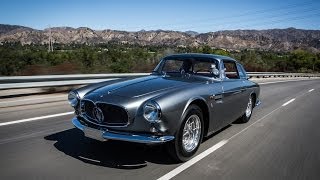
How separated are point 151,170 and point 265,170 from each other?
5.28 feet

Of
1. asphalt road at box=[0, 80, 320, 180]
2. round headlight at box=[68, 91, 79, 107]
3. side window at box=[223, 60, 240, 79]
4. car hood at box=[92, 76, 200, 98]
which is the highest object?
side window at box=[223, 60, 240, 79]

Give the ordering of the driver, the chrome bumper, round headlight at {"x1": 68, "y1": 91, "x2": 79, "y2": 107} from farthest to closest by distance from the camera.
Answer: the driver
round headlight at {"x1": 68, "y1": 91, "x2": 79, "y2": 107}
the chrome bumper

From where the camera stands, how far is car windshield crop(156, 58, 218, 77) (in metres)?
6.34

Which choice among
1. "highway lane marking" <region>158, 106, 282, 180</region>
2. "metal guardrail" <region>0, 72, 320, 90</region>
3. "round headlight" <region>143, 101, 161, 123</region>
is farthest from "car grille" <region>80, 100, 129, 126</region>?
"metal guardrail" <region>0, 72, 320, 90</region>

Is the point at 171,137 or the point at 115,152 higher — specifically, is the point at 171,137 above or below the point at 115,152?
above

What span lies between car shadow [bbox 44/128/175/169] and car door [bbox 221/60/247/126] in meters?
1.55

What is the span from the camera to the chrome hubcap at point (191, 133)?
16.1 feet

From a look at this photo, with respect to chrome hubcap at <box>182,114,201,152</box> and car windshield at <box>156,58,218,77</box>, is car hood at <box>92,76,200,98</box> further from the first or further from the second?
car windshield at <box>156,58,218,77</box>

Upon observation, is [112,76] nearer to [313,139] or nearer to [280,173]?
[313,139]

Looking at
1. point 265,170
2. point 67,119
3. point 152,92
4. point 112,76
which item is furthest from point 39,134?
point 112,76

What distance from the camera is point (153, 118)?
4.38 meters

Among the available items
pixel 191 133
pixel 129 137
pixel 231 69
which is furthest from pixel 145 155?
pixel 231 69

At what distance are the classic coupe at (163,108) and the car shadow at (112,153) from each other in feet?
0.81

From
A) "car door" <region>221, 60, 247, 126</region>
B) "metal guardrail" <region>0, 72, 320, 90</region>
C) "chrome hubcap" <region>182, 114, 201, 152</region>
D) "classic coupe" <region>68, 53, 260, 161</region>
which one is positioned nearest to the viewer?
"classic coupe" <region>68, 53, 260, 161</region>
